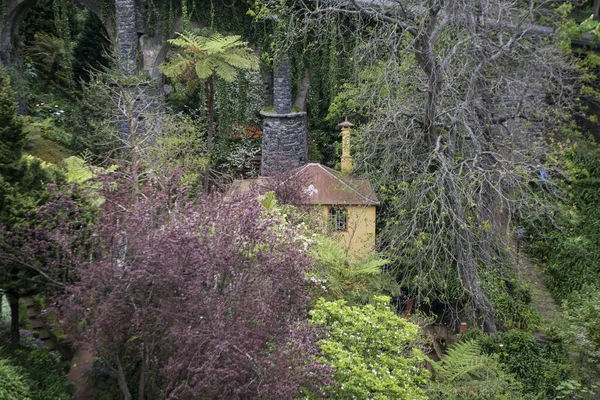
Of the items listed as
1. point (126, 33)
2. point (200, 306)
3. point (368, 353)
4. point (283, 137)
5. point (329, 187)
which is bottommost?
point (368, 353)

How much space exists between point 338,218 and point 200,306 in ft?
27.4

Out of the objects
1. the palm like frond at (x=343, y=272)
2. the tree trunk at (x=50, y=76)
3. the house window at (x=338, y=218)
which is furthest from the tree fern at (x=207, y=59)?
the tree trunk at (x=50, y=76)

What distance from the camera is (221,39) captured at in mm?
17344

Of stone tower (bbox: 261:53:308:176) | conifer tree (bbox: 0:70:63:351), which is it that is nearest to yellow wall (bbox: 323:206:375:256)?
stone tower (bbox: 261:53:308:176)

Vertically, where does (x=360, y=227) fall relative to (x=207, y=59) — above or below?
below

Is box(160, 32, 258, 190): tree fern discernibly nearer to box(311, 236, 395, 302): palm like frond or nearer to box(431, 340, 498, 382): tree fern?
box(311, 236, 395, 302): palm like frond

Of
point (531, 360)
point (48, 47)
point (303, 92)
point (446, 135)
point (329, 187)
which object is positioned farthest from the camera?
point (48, 47)

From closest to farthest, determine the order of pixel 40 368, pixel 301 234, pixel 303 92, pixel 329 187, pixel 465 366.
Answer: pixel 40 368 → pixel 465 366 → pixel 301 234 → pixel 329 187 → pixel 303 92

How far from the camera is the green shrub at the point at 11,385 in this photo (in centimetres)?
789

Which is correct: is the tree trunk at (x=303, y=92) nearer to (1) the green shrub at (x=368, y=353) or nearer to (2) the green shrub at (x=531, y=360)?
(2) the green shrub at (x=531, y=360)

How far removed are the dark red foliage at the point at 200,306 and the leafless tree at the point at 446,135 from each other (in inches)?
191

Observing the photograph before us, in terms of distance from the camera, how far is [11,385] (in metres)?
8.10

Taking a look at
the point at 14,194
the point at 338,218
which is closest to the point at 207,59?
the point at 338,218

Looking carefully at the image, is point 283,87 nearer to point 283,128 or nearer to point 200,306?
→ point 283,128
